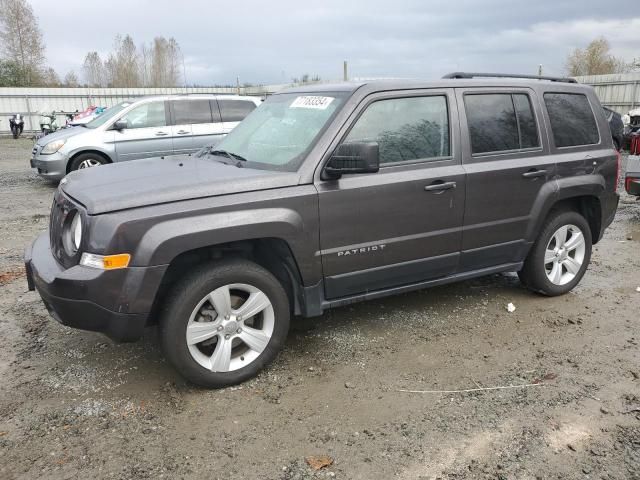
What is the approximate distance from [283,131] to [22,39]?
152 ft

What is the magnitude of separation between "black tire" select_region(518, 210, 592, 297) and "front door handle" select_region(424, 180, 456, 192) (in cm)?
124

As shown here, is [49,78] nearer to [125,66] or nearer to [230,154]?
[125,66]

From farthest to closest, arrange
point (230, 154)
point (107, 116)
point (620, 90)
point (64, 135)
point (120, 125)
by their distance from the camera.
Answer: point (620, 90), point (107, 116), point (64, 135), point (120, 125), point (230, 154)

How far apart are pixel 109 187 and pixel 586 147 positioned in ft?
13.1

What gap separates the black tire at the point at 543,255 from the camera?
4.67 meters

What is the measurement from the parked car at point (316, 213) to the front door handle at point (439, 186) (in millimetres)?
10

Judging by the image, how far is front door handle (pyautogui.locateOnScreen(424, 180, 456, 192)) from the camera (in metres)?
3.85

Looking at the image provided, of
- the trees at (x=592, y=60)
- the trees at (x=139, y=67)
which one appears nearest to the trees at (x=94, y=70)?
the trees at (x=139, y=67)

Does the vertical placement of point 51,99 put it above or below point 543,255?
above

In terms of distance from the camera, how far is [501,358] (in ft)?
12.4

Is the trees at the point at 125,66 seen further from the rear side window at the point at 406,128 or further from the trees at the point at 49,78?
the rear side window at the point at 406,128

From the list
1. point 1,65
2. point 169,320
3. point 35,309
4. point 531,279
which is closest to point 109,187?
point 169,320

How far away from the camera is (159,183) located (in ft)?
10.6

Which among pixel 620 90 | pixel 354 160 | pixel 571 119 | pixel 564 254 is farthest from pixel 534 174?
pixel 620 90
